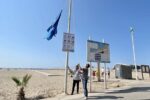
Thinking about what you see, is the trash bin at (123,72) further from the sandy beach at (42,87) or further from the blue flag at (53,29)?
the blue flag at (53,29)

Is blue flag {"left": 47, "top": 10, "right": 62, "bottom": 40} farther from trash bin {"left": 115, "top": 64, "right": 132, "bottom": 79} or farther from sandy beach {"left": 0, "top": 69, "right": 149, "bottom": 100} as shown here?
trash bin {"left": 115, "top": 64, "right": 132, "bottom": 79}

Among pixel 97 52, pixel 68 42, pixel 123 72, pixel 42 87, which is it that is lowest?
pixel 42 87

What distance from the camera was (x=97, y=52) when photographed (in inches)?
753

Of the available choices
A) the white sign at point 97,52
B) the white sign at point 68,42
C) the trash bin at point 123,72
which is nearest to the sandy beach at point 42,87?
Answer: the white sign at point 97,52

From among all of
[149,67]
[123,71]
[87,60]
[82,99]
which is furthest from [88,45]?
[149,67]

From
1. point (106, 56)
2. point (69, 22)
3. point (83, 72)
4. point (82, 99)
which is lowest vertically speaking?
point (82, 99)

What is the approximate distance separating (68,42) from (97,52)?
3.08 m

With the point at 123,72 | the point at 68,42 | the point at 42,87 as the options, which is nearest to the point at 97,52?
the point at 68,42

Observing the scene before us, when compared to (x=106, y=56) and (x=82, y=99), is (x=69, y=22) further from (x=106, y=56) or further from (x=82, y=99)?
Result: (x=82, y=99)

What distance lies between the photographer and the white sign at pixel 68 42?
54.6 feet

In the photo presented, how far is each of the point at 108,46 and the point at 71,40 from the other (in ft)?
14.8

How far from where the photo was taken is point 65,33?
1688cm

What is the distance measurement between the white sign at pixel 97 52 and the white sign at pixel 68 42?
5.66 ft

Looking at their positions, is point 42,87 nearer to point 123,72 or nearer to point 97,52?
point 97,52
